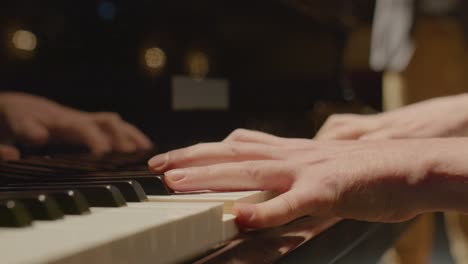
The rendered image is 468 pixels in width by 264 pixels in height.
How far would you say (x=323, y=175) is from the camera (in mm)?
→ 714

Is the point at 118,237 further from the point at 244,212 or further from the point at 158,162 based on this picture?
the point at 158,162

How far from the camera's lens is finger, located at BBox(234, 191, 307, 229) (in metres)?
0.64

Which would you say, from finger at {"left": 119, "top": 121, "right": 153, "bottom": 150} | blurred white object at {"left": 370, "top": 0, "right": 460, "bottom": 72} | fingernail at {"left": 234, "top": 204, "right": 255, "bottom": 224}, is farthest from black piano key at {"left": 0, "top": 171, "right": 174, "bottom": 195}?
blurred white object at {"left": 370, "top": 0, "right": 460, "bottom": 72}

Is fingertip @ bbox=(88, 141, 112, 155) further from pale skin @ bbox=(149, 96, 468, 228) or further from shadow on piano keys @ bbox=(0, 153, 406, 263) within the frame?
pale skin @ bbox=(149, 96, 468, 228)

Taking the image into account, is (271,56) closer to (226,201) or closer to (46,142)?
(46,142)

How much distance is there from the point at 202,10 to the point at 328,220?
606 millimetres

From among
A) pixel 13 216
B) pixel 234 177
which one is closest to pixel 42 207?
pixel 13 216

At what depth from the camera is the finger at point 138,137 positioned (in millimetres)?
1061

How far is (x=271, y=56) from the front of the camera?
1.54 metres

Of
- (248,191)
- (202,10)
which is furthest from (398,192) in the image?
(202,10)

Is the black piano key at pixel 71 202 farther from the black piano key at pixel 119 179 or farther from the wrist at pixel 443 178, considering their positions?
the wrist at pixel 443 178

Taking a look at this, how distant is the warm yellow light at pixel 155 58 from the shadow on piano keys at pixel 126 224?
10.6 inches

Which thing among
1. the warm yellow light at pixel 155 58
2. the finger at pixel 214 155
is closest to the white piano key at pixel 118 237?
the finger at pixel 214 155

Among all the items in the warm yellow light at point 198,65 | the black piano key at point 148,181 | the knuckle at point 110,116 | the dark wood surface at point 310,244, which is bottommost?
the dark wood surface at point 310,244
